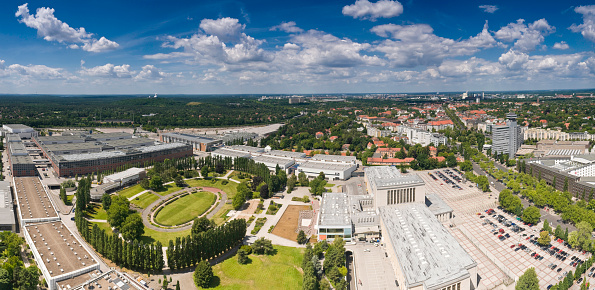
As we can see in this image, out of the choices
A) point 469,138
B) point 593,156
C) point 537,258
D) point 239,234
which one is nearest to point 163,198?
point 239,234

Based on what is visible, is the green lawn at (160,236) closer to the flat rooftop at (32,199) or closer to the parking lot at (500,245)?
the flat rooftop at (32,199)

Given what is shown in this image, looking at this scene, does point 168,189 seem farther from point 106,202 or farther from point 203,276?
point 203,276

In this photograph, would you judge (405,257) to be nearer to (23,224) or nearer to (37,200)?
(23,224)

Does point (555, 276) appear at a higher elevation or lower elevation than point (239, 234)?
lower

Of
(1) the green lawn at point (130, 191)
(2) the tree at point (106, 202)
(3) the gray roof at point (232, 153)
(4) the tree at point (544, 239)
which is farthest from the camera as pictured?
(3) the gray roof at point (232, 153)

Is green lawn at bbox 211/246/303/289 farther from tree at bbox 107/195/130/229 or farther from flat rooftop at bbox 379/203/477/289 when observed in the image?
tree at bbox 107/195/130/229

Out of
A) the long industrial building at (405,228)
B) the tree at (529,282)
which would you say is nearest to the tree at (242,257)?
the long industrial building at (405,228)
